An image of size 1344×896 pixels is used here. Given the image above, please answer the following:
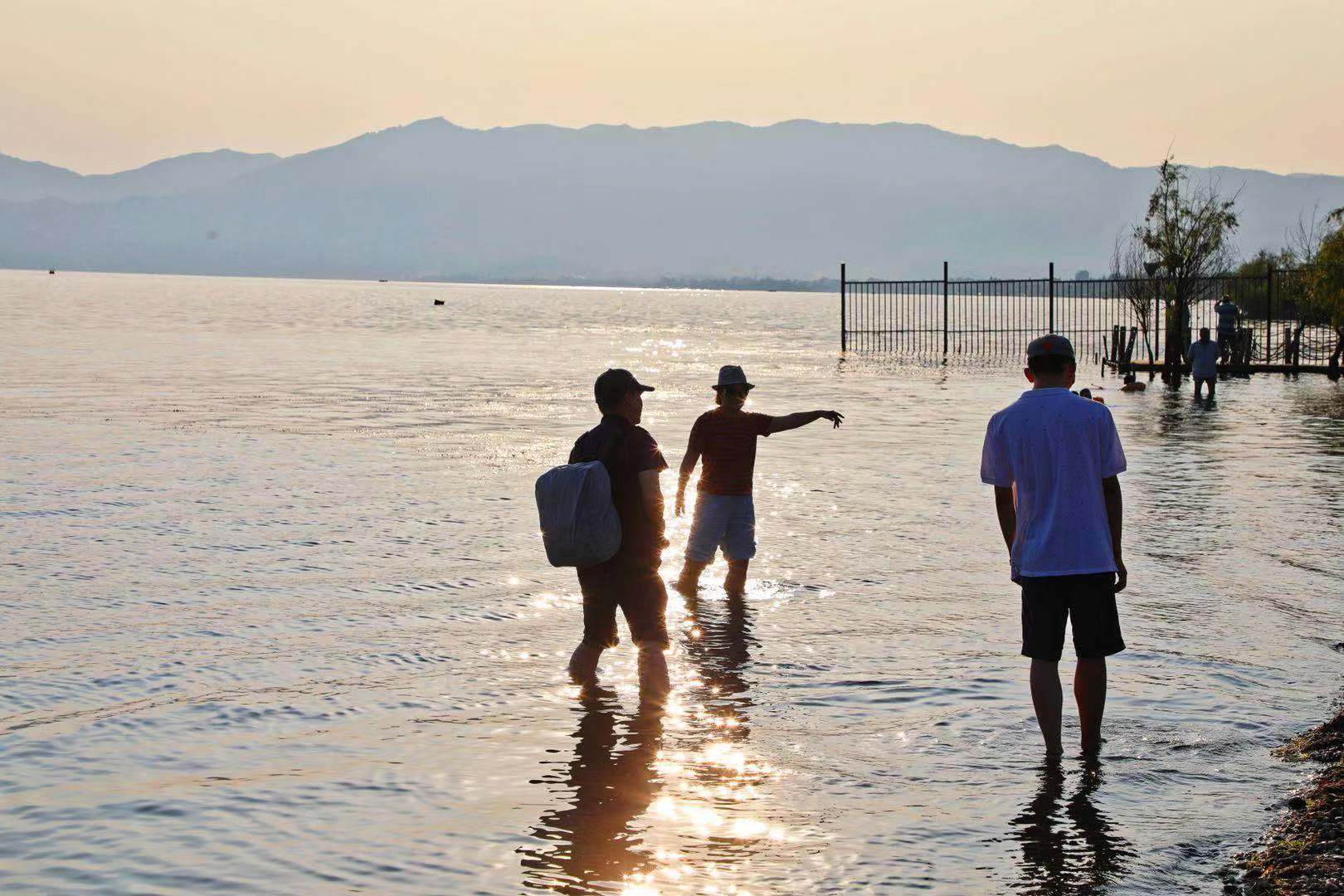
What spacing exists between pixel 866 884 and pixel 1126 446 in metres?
17.2

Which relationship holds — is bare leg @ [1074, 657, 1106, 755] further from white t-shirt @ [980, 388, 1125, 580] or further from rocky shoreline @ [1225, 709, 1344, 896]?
rocky shoreline @ [1225, 709, 1344, 896]

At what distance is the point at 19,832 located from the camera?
588 cm

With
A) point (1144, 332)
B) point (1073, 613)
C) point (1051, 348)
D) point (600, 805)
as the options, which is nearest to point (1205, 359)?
point (1144, 332)

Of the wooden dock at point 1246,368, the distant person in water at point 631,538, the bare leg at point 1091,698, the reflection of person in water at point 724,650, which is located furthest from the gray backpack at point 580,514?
the wooden dock at point 1246,368

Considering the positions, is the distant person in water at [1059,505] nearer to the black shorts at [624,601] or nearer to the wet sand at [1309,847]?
the wet sand at [1309,847]

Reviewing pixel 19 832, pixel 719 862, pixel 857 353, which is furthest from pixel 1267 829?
pixel 857 353

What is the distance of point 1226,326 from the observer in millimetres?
39281

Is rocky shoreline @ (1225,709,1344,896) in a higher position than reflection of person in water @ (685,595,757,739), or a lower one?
lower

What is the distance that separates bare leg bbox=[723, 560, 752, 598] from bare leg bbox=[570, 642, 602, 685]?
8.72ft

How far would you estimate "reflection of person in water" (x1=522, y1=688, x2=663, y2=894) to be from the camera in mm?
5488

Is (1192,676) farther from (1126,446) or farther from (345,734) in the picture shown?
(1126,446)

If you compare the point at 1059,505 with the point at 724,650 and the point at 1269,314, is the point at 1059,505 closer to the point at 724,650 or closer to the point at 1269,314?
the point at 724,650

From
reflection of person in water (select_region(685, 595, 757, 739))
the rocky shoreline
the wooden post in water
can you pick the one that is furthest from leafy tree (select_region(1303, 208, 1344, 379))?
the rocky shoreline

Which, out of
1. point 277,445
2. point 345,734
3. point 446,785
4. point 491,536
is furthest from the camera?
point 277,445
